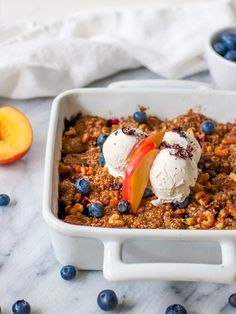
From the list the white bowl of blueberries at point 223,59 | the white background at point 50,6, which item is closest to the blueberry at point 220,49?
the white bowl of blueberries at point 223,59

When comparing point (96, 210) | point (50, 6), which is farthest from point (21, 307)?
point (50, 6)

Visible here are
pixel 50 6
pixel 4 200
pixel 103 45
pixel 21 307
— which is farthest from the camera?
pixel 50 6

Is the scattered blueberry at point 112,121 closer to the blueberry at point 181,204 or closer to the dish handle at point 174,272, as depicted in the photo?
the blueberry at point 181,204

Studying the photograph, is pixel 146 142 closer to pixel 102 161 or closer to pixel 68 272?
pixel 102 161

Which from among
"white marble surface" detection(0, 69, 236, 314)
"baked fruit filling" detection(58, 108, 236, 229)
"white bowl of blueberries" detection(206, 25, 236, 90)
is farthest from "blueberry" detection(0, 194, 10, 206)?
"white bowl of blueberries" detection(206, 25, 236, 90)

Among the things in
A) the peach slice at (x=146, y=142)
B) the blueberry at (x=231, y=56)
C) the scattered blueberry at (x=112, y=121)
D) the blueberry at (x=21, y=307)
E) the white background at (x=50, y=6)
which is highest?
the peach slice at (x=146, y=142)

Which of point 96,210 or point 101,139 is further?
point 101,139

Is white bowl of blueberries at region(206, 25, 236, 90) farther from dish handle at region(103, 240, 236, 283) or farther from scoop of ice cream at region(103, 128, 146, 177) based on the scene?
dish handle at region(103, 240, 236, 283)
